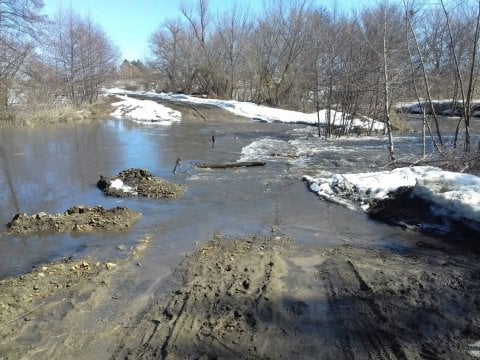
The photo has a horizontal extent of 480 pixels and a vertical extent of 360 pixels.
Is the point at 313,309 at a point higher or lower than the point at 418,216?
lower

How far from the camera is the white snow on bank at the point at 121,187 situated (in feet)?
35.1

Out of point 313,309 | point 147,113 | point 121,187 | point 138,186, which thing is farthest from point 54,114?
point 313,309

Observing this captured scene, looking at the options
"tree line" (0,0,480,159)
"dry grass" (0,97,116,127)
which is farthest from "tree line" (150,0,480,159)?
"dry grass" (0,97,116,127)

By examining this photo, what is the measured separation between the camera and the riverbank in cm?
403

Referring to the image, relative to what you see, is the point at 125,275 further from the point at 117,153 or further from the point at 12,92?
the point at 12,92

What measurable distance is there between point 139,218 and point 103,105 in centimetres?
3232

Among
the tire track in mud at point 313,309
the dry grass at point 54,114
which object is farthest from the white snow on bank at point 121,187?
the dry grass at point 54,114

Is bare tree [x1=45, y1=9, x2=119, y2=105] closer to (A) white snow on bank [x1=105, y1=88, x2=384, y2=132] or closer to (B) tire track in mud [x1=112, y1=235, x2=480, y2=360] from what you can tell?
(A) white snow on bank [x1=105, y1=88, x2=384, y2=132]

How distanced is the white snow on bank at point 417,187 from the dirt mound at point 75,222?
4.67 meters

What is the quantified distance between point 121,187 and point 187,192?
1.62 m

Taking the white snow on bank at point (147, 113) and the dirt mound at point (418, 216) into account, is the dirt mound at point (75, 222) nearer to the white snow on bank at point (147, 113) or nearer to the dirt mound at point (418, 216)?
the dirt mound at point (418, 216)

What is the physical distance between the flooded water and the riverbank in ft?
2.99

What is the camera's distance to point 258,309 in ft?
15.4

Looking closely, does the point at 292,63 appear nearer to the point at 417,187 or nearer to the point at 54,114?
the point at 54,114
